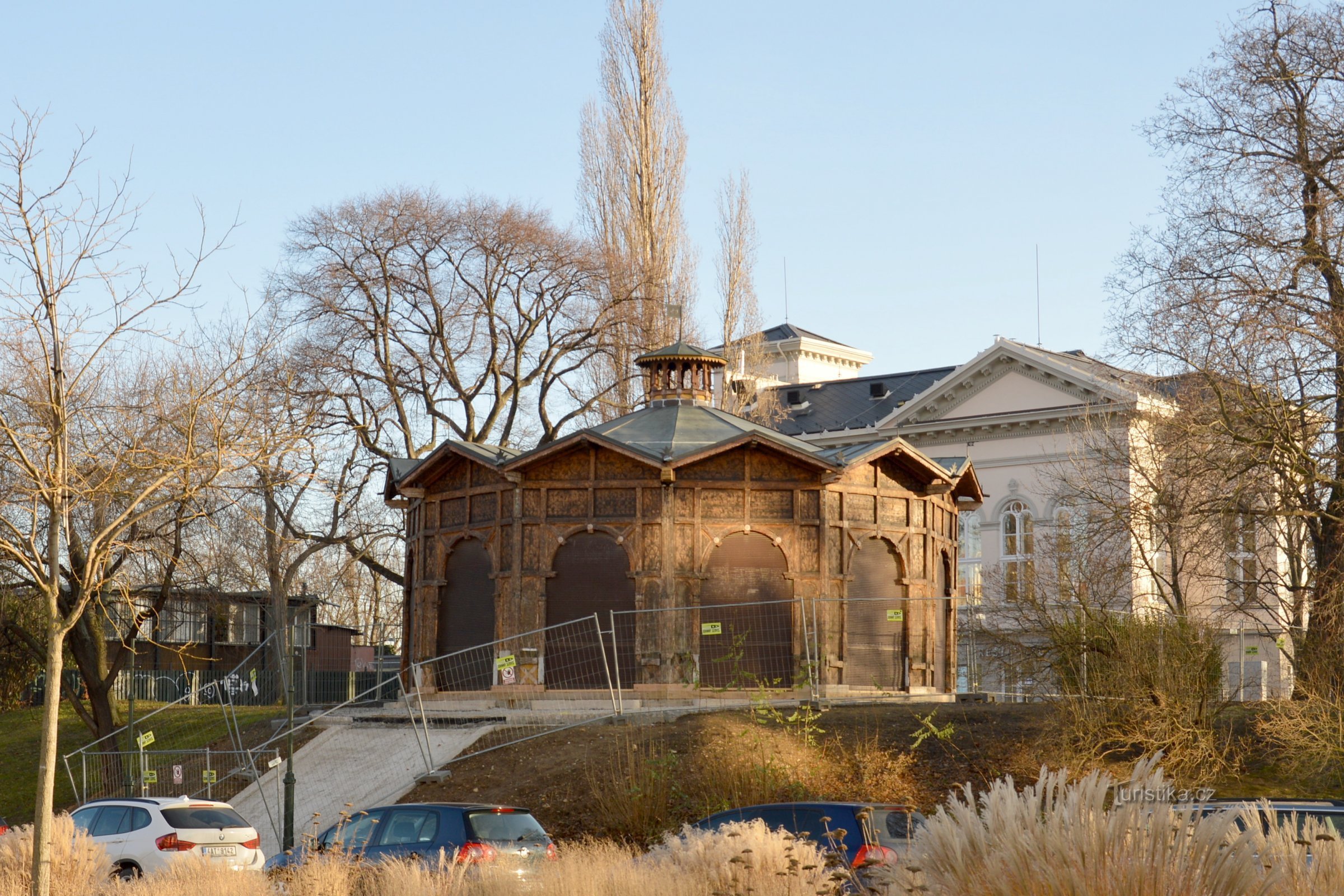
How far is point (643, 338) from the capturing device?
4044cm

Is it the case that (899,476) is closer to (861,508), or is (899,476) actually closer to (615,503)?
(861,508)

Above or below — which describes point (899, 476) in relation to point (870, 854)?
above

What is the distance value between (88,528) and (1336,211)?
24.7m

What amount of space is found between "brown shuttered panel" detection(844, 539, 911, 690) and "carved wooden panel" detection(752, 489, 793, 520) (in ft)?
5.83

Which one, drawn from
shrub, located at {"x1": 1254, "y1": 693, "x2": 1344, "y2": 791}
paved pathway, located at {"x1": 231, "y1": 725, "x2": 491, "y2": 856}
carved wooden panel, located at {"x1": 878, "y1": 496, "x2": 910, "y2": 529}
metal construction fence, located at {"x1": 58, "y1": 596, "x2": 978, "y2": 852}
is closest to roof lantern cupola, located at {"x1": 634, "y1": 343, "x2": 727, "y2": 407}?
carved wooden panel, located at {"x1": 878, "y1": 496, "x2": 910, "y2": 529}

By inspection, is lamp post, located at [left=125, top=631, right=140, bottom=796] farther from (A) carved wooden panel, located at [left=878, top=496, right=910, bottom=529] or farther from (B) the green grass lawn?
(A) carved wooden panel, located at [left=878, top=496, right=910, bottom=529]

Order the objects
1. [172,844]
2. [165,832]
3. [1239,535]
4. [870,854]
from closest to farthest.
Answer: [870,854]
[172,844]
[165,832]
[1239,535]

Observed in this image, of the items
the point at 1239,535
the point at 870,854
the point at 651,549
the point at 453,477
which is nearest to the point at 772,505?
the point at 651,549

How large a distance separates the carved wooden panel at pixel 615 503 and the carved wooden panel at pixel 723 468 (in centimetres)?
126

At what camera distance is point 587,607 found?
25.6 m

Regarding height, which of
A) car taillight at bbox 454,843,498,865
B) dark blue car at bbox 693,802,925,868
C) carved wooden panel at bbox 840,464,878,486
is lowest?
car taillight at bbox 454,843,498,865

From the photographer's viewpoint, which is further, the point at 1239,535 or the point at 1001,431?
the point at 1001,431

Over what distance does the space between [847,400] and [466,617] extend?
36.3 metres

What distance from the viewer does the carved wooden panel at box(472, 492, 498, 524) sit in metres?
26.5
